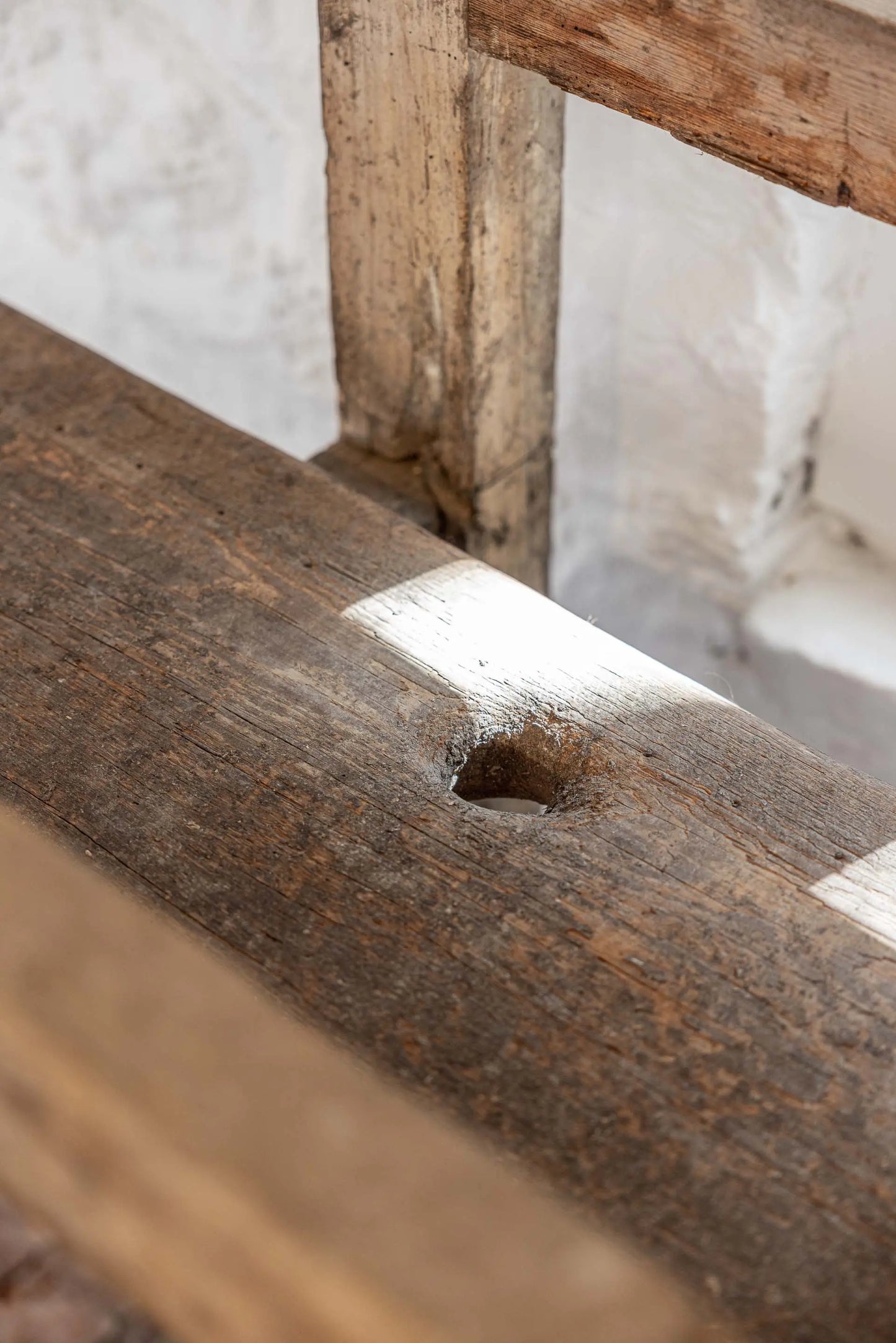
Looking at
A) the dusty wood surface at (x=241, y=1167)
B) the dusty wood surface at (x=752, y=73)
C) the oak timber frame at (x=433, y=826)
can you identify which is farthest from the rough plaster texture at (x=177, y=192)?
the dusty wood surface at (x=241, y=1167)

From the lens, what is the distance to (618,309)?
2.50 metres

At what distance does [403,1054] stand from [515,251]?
100cm

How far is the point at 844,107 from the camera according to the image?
3.70 ft

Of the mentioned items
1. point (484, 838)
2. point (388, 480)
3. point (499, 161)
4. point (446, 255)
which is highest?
point (499, 161)

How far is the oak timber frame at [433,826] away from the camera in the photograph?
1.54 feet

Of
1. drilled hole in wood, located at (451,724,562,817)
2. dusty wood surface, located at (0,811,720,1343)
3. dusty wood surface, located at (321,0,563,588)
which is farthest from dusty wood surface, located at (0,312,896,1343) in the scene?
dusty wood surface, located at (0,811,720,1343)

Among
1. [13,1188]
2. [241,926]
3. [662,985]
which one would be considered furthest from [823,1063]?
[13,1188]

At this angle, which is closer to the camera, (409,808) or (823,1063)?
(823,1063)

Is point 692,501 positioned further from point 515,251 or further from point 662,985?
point 662,985

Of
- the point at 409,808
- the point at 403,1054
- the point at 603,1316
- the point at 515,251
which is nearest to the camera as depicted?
the point at 603,1316

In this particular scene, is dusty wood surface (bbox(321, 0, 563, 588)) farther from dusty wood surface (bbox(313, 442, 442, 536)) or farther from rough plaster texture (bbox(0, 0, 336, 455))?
rough plaster texture (bbox(0, 0, 336, 455))

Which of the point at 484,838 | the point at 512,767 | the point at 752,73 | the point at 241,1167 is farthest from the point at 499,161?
the point at 241,1167

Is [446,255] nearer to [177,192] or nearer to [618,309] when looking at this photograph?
[618,309]

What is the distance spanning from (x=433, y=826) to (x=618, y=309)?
1672mm
